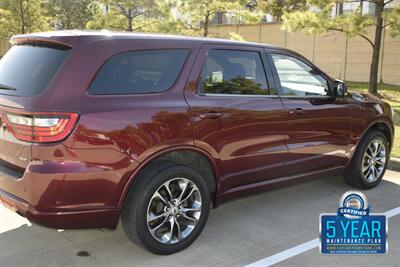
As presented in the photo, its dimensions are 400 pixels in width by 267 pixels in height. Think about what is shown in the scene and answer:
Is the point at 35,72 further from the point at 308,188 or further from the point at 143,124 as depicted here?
the point at 308,188

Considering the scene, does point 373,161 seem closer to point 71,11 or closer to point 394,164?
point 394,164

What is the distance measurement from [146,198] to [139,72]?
95cm

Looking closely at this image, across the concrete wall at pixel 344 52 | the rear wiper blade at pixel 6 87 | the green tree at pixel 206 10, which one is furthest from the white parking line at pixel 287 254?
the concrete wall at pixel 344 52

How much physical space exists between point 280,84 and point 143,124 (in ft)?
5.47

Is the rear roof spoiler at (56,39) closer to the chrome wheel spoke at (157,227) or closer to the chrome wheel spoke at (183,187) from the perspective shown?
the chrome wheel spoke at (183,187)

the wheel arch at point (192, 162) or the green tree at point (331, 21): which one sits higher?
the green tree at point (331, 21)

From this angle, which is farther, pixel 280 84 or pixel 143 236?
pixel 280 84

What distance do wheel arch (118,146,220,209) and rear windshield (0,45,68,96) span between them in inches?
35.8

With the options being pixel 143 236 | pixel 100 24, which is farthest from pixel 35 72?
pixel 100 24

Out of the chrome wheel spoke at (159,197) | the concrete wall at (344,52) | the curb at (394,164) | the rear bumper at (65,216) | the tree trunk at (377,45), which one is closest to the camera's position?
the rear bumper at (65,216)

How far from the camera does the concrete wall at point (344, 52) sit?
62.4ft

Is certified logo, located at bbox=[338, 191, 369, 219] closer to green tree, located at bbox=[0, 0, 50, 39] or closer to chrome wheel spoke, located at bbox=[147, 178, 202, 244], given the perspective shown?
chrome wheel spoke, located at bbox=[147, 178, 202, 244]

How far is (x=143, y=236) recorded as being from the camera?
3.58 meters

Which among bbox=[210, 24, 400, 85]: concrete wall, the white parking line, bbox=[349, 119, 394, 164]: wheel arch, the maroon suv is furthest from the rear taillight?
bbox=[210, 24, 400, 85]: concrete wall
